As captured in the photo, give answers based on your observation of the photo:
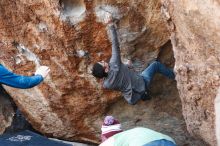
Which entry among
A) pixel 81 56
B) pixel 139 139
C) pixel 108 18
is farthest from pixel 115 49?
pixel 139 139

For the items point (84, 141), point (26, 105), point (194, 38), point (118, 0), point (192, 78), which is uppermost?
point (118, 0)

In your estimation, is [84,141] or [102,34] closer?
[102,34]

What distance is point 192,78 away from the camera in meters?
5.30

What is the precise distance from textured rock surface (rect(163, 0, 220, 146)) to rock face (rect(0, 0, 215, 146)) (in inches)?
6.7

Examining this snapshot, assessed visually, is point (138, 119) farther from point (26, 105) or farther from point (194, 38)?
point (194, 38)

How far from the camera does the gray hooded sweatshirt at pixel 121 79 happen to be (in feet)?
19.8

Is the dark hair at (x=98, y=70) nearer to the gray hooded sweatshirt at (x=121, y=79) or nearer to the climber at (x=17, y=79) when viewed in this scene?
the gray hooded sweatshirt at (x=121, y=79)

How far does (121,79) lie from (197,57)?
1.34 m

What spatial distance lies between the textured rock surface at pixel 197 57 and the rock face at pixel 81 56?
0.56 ft

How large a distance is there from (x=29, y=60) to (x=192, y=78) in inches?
95.3

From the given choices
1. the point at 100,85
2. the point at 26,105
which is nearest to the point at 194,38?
the point at 100,85

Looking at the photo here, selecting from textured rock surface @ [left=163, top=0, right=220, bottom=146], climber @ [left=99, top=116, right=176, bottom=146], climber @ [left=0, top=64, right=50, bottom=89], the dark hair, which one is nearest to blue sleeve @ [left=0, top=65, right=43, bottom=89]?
climber @ [left=0, top=64, right=50, bottom=89]

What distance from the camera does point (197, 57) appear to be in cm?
507

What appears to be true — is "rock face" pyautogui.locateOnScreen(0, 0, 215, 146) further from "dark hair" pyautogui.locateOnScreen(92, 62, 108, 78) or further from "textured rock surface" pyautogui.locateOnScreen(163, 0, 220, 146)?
"dark hair" pyautogui.locateOnScreen(92, 62, 108, 78)
